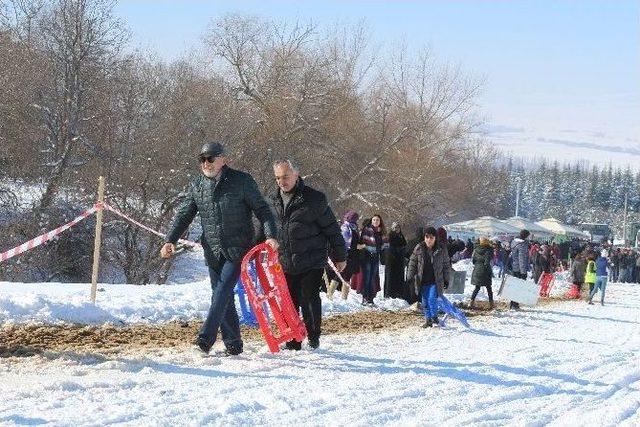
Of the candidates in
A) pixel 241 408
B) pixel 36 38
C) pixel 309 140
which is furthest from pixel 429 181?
pixel 241 408

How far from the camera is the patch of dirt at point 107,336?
7953 mm

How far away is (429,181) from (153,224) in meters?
18.2

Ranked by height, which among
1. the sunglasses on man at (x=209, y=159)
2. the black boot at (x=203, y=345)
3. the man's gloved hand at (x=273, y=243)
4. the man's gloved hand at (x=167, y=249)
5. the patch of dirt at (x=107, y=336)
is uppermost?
the sunglasses on man at (x=209, y=159)

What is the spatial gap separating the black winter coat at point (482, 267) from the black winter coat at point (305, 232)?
9303 mm

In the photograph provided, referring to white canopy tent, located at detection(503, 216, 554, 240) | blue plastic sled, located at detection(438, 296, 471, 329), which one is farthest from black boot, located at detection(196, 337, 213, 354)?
white canopy tent, located at detection(503, 216, 554, 240)

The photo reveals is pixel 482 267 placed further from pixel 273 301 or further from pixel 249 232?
pixel 249 232

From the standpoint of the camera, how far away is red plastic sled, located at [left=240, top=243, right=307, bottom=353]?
→ 26.1ft

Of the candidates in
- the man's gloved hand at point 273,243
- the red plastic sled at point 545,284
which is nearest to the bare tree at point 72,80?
the red plastic sled at point 545,284

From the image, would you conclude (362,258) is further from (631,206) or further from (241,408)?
(631,206)

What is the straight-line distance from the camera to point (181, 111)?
34.6 m

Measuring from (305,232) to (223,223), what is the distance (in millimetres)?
1010

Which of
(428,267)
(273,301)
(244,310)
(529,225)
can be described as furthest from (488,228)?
(273,301)

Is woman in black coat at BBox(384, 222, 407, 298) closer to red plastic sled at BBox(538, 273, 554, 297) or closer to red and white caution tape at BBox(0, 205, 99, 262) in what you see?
red and white caution tape at BBox(0, 205, 99, 262)

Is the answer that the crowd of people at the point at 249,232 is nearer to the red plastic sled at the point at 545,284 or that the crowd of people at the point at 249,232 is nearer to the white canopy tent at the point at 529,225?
the red plastic sled at the point at 545,284
